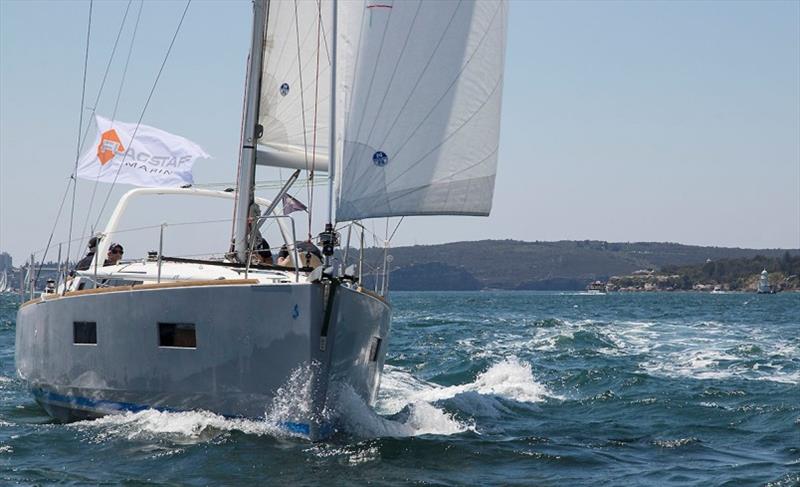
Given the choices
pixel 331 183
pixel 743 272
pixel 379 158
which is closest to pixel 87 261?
pixel 331 183

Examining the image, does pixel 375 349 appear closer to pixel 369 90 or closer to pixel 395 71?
pixel 369 90

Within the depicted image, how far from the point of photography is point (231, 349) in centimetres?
1223

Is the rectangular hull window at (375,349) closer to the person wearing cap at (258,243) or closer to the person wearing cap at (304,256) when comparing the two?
the person wearing cap at (304,256)

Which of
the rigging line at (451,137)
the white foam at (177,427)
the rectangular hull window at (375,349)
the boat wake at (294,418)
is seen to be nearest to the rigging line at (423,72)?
the rigging line at (451,137)

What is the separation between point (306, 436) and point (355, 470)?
1.27 metres

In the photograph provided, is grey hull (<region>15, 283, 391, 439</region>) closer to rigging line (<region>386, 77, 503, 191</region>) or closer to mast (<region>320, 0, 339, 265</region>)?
mast (<region>320, 0, 339, 265</region>)

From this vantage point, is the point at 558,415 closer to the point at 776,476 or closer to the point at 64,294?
the point at 776,476

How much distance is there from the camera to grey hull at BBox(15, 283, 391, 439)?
12.0m

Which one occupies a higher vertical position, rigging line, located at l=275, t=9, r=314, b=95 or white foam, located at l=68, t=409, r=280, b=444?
rigging line, located at l=275, t=9, r=314, b=95

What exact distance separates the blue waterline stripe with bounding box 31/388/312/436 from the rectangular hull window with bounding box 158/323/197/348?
2.49ft

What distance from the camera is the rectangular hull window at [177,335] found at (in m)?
12.5

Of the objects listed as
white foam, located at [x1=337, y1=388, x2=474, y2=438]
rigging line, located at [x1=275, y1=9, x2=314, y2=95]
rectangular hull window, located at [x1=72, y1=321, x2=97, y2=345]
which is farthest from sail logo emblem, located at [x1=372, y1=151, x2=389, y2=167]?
rectangular hull window, located at [x1=72, y1=321, x2=97, y2=345]

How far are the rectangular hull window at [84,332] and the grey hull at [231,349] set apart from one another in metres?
0.07

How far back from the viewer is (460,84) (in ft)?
42.3
